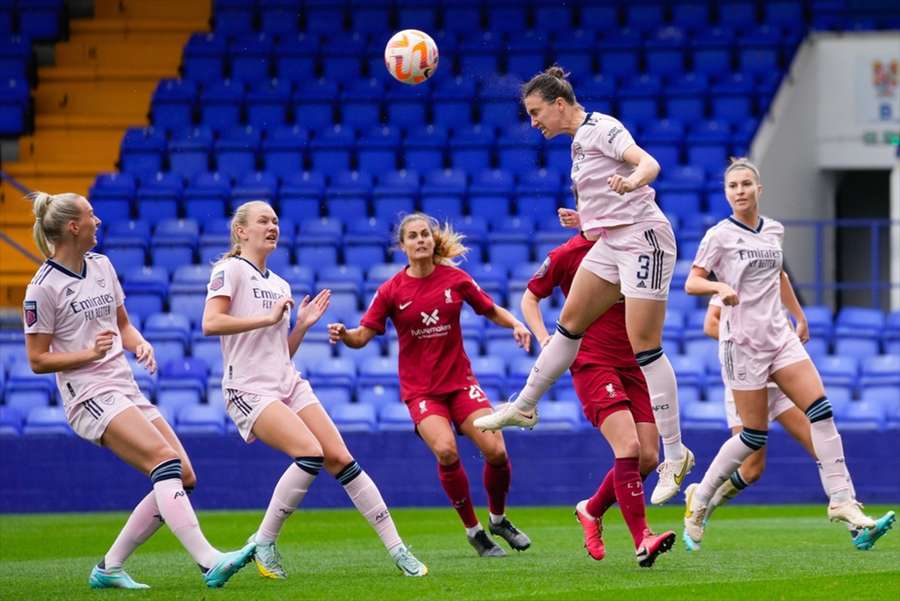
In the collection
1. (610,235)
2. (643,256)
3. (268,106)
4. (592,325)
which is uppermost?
(268,106)

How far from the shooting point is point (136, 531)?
8477mm

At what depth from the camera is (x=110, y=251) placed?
18.4 m

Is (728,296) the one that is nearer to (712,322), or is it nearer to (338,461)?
(712,322)

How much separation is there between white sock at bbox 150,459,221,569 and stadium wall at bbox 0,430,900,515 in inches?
277

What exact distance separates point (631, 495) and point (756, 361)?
1.47 m

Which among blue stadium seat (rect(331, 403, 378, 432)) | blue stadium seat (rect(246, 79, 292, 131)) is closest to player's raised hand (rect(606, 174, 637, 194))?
blue stadium seat (rect(331, 403, 378, 432))

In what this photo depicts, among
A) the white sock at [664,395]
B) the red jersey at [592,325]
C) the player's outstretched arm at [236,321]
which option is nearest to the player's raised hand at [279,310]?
the player's outstretched arm at [236,321]

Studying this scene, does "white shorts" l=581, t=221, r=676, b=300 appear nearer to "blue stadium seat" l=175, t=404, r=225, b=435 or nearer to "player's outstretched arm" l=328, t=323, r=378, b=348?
"player's outstretched arm" l=328, t=323, r=378, b=348

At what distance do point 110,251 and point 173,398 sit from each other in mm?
2930

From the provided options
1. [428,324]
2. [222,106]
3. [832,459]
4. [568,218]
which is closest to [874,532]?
[832,459]

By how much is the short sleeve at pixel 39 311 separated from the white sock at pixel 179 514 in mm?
979

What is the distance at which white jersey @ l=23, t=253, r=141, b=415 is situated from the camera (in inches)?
326

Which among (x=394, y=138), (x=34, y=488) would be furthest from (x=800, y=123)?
(x=34, y=488)

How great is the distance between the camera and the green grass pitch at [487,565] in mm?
7660
